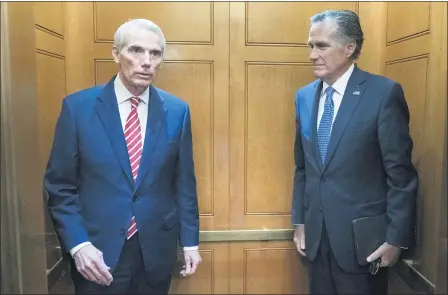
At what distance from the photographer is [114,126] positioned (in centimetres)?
158

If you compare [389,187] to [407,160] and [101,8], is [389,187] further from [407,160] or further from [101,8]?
[101,8]

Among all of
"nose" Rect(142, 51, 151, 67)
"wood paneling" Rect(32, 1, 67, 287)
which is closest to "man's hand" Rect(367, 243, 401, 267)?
"nose" Rect(142, 51, 151, 67)

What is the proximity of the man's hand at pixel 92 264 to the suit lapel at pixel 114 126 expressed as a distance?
28 centimetres

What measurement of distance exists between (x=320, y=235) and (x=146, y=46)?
0.95 metres

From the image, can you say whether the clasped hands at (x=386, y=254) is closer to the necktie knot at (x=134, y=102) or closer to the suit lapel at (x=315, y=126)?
the suit lapel at (x=315, y=126)

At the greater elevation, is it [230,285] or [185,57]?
[185,57]

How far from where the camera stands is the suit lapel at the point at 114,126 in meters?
1.57

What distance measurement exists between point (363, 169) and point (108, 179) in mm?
917

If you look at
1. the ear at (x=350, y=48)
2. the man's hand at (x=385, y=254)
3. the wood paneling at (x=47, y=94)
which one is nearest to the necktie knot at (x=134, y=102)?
the wood paneling at (x=47, y=94)

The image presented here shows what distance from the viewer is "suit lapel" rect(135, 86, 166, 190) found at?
1595 mm

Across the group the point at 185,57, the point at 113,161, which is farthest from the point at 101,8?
the point at 113,161

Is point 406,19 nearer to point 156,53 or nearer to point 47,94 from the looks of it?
point 156,53

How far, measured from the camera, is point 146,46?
1579 mm

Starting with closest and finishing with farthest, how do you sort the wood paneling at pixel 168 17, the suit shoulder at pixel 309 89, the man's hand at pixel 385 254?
1. the man's hand at pixel 385 254
2. the suit shoulder at pixel 309 89
3. the wood paneling at pixel 168 17
